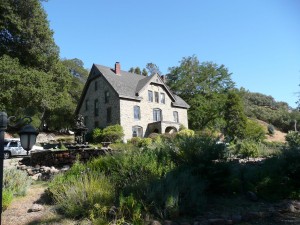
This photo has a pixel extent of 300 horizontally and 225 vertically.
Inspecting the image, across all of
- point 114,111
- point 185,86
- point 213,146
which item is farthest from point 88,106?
point 213,146

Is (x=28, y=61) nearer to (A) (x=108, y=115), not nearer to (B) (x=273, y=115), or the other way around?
(A) (x=108, y=115)

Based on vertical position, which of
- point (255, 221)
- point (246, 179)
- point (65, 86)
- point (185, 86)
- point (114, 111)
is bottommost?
point (255, 221)

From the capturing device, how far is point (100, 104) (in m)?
35.2

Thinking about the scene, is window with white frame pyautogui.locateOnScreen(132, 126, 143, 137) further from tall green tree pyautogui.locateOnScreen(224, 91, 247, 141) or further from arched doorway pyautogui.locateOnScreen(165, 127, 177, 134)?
tall green tree pyautogui.locateOnScreen(224, 91, 247, 141)

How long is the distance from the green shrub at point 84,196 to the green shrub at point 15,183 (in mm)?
1723

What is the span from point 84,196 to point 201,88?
136ft

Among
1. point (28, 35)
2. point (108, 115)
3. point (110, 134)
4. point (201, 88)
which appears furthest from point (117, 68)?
point (201, 88)

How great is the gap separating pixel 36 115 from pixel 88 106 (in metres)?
13.3

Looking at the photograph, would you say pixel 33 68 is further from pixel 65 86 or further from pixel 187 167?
pixel 187 167

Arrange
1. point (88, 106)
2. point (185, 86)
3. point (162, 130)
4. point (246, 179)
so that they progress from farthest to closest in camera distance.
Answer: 1. point (185, 86)
2. point (88, 106)
3. point (162, 130)
4. point (246, 179)

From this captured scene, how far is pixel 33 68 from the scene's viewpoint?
2609 cm

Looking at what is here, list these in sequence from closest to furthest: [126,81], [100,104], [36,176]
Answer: [36,176] < [126,81] < [100,104]

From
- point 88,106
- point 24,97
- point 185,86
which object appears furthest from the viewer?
point 185,86

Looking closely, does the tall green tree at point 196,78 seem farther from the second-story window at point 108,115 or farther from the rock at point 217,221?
the rock at point 217,221
